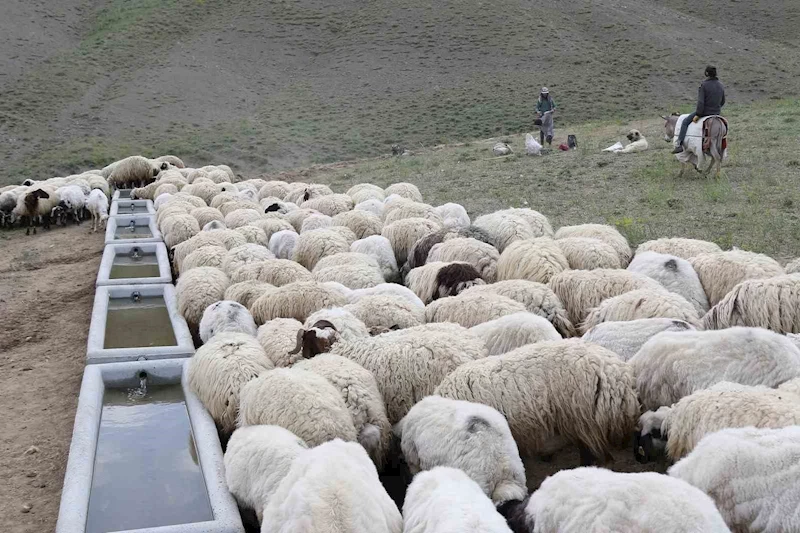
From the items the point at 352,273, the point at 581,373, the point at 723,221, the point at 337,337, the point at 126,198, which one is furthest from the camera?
the point at 126,198

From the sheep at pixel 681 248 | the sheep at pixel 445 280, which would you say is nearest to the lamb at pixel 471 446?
the sheep at pixel 445 280

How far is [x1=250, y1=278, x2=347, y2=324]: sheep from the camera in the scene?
22.7 ft

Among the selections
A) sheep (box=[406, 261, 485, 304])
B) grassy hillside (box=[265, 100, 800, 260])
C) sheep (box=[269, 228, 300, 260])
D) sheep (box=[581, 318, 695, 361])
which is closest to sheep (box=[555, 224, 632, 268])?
grassy hillside (box=[265, 100, 800, 260])

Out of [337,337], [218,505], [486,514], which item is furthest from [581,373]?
[218,505]

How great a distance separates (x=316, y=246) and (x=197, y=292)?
1754 millimetres

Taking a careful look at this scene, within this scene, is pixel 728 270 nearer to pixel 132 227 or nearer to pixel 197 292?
pixel 197 292

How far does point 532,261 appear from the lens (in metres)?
7.39

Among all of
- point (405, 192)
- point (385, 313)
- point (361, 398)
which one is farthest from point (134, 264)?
point (361, 398)

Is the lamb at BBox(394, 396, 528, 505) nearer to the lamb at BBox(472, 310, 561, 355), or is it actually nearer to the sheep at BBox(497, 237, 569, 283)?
the lamb at BBox(472, 310, 561, 355)

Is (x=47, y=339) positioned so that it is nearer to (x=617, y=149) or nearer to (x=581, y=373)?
→ (x=581, y=373)

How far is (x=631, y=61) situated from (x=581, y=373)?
1272 inches

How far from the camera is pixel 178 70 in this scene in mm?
32562

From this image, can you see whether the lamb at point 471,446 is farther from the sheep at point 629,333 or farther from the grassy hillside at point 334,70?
the grassy hillside at point 334,70

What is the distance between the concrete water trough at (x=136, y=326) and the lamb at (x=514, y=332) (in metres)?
2.69
